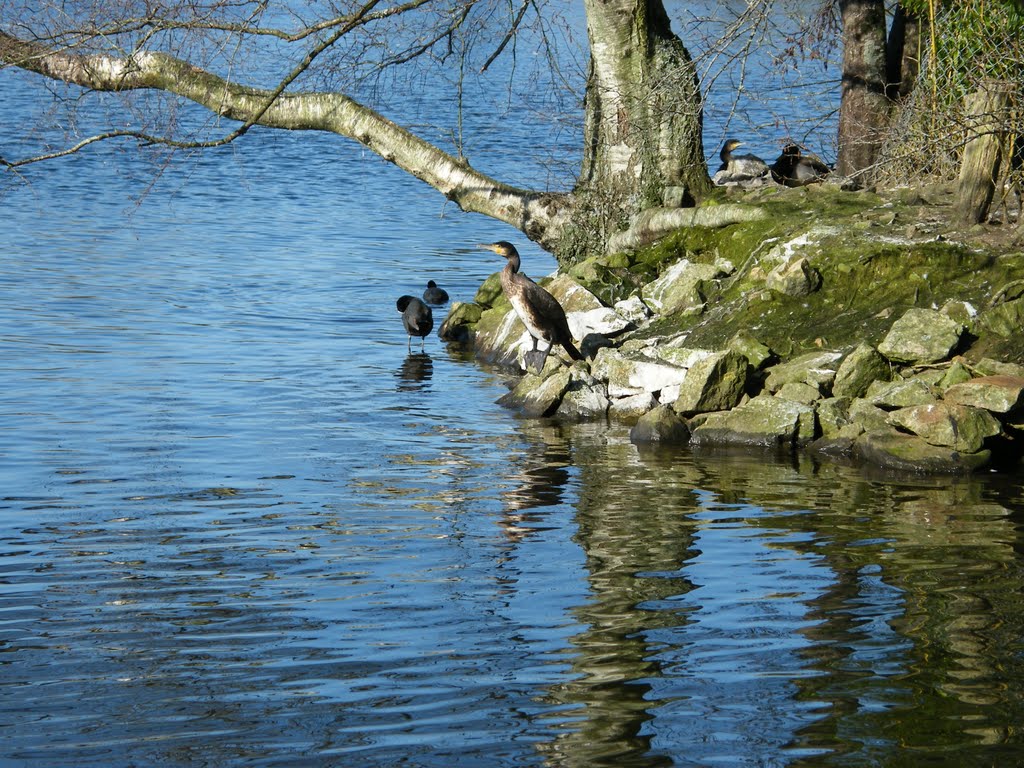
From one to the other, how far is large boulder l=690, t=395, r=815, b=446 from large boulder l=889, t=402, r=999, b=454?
83 centimetres

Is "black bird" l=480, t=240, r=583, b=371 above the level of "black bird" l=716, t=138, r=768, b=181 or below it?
below

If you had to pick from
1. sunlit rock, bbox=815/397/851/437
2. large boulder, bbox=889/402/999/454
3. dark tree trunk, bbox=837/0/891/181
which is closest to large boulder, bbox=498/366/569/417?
sunlit rock, bbox=815/397/851/437

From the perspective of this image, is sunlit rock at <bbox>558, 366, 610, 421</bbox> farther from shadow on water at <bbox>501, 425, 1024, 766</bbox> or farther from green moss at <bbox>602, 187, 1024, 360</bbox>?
shadow on water at <bbox>501, 425, 1024, 766</bbox>

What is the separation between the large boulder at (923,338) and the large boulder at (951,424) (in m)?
0.71

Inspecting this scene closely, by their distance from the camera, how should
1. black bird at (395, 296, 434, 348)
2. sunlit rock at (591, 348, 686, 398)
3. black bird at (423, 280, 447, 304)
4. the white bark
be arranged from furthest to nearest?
black bird at (423, 280, 447, 304) < black bird at (395, 296, 434, 348) < the white bark < sunlit rock at (591, 348, 686, 398)

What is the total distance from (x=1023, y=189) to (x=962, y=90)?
111 cm

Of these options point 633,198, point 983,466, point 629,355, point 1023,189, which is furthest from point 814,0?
point 983,466

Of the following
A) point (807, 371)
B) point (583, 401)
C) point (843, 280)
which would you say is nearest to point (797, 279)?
point (843, 280)

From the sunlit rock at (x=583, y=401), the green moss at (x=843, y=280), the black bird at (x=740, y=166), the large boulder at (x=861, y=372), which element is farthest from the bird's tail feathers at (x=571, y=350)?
the black bird at (x=740, y=166)

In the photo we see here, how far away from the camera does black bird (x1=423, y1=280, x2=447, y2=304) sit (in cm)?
1745

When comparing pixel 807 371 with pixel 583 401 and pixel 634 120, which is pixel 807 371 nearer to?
pixel 583 401

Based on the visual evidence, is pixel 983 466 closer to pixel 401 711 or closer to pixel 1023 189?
pixel 1023 189

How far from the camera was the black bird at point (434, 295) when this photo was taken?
17.5 meters

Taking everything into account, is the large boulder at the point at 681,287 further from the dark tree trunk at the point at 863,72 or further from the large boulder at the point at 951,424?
the large boulder at the point at 951,424
